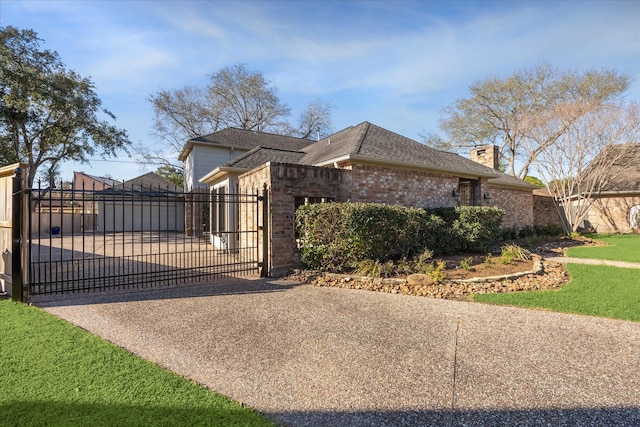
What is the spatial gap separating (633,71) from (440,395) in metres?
28.9

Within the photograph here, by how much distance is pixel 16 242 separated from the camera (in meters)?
4.97

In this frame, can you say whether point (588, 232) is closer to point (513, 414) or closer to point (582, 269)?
point (582, 269)

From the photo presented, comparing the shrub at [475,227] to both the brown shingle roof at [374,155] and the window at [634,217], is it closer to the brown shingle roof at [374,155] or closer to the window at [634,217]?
the brown shingle roof at [374,155]

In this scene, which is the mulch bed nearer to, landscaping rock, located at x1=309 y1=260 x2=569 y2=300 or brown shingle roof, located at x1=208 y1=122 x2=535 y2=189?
landscaping rock, located at x1=309 y1=260 x2=569 y2=300

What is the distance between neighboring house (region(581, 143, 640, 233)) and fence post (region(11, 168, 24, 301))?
84.9ft

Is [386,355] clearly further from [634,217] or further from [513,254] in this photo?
[634,217]

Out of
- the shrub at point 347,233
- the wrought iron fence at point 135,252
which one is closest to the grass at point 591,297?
the shrub at point 347,233

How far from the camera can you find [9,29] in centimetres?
1612

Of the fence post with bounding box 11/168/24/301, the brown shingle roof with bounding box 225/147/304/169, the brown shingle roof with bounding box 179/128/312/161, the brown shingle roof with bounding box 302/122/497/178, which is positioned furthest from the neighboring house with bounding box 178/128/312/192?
the fence post with bounding box 11/168/24/301

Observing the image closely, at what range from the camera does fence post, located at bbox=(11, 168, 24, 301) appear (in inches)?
195

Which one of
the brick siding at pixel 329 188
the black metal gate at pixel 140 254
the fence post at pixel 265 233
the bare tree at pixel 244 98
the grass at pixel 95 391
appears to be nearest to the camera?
the grass at pixel 95 391

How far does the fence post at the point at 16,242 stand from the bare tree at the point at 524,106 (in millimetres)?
22217

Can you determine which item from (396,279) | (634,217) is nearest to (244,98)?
(396,279)

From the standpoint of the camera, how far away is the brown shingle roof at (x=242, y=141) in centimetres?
1739
